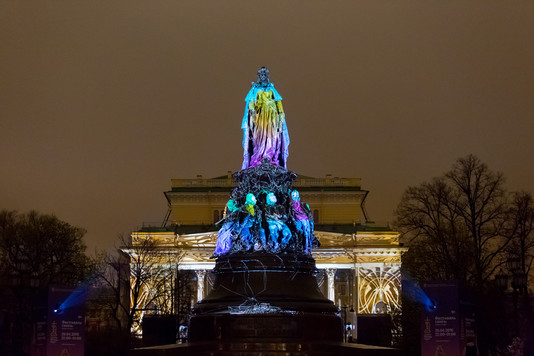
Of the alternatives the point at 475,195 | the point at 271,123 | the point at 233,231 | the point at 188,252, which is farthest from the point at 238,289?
the point at 188,252

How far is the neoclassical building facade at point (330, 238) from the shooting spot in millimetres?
80188

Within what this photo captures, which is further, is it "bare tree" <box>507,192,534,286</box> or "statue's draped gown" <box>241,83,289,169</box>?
"bare tree" <box>507,192,534,286</box>

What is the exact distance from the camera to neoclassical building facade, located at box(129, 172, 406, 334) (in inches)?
3157

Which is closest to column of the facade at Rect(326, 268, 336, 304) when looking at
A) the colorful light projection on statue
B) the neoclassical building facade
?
the neoclassical building facade

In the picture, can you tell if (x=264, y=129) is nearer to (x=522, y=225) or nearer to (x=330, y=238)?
(x=522, y=225)

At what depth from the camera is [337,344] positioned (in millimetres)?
22250

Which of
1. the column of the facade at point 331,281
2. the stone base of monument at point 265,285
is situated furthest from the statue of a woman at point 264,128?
the column of the facade at point 331,281

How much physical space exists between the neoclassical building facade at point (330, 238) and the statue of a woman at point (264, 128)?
1981 inches

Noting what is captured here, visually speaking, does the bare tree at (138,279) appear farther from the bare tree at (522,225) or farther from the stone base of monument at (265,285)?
the stone base of monument at (265,285)

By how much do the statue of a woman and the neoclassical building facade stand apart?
165 ft

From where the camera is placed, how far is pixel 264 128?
25.6 metres

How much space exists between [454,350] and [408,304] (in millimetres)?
21718

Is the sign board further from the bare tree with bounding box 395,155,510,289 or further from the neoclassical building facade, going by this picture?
the neoclassical building facade

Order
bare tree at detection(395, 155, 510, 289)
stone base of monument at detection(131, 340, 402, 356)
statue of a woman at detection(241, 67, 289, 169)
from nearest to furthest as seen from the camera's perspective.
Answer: stone base of monument at detection(131, 340, 402, 356)
statue of a woman at detection(241, 67, 289, 169)
bare tree at detection(395, 155, 510, 289)
